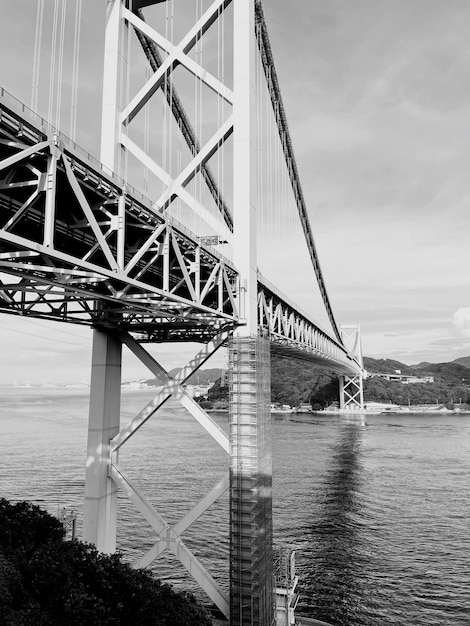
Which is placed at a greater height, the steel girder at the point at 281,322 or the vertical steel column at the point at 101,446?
the steel girder at the point at 281,322

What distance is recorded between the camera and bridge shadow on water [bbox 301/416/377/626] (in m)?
15.9

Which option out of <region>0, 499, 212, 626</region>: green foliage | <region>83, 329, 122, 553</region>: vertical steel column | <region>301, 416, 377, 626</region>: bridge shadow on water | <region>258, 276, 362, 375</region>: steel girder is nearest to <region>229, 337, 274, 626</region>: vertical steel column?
<region>258, 276, 362, 375</region>: steel girder

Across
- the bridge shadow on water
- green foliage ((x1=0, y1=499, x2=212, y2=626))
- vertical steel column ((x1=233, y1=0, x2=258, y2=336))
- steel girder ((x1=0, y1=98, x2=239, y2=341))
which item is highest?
vertical steel column ((x1=233, y1=0, x2=258, y2=336))

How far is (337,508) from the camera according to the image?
87.4 feet

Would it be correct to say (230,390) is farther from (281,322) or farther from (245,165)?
(281,322)

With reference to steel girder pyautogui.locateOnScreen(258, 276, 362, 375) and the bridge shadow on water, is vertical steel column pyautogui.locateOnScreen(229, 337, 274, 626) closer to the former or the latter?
steel girder pyautogui.locateOnScreen(258, 276, 362, 375)

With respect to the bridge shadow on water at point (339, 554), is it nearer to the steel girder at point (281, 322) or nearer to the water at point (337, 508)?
the water at point (337, 508)

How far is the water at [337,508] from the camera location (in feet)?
55.4

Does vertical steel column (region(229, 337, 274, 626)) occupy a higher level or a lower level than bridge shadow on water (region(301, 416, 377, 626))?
higher

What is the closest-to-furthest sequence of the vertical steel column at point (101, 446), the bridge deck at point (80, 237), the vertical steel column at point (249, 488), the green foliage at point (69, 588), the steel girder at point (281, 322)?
1. the bridge deck at point (80, 237)
2. the green foliage at point (69, 588)
3. the vertical steel column at point (249, 488)
4. the vertical steel column at point (101, 446)
5. the steel girder at point (281, 322)

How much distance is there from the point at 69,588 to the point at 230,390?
6551 millimetres

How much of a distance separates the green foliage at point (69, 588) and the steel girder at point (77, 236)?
173 inches

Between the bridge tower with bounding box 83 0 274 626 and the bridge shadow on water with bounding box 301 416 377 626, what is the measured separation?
3.69 metres

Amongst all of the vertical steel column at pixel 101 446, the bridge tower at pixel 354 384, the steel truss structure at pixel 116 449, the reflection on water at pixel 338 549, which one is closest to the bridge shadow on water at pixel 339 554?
the reflection on water at pixel 338 549
